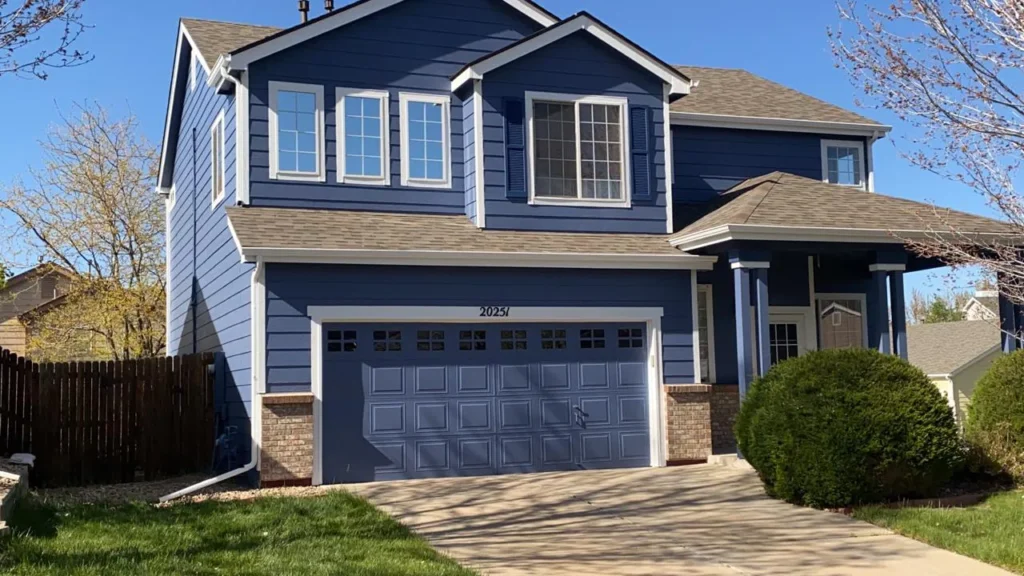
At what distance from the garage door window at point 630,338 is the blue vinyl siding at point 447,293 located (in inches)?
13.8

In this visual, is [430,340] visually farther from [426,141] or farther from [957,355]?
[957,355]

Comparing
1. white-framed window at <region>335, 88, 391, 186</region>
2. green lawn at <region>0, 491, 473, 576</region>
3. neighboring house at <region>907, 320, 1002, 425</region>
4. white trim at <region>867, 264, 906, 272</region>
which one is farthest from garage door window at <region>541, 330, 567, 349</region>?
neighboring house at <region>907, 320, 1002, 425</region>

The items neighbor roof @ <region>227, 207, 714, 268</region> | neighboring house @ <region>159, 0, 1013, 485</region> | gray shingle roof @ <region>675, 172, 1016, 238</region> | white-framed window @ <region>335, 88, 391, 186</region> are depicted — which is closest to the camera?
neighbor roof @ <region>227, 207, 714, 268</region>

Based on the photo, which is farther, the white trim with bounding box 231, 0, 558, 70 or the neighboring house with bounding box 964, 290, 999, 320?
the white trim with bounding box 231, 0, 558, 70

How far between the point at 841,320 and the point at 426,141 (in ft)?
25.0

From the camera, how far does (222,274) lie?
15086 mm

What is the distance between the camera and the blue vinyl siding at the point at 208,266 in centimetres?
1361

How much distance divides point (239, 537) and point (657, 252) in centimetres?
746

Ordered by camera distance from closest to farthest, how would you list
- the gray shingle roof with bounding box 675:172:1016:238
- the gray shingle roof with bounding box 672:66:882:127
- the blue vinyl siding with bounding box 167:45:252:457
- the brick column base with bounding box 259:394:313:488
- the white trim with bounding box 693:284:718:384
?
the brick column base with bounding box 259:394:313:488 < the blue vinyl siding with bounding box 167:45:252:457 < the gray shingle roof with bounding box 675:172:1016:238 < the white trim with bounding box 693:284:718:384 < the gray shingle roof with bounding box 672:66:882:127

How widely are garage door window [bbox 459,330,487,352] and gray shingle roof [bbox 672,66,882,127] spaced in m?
5.70

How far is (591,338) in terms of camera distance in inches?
566

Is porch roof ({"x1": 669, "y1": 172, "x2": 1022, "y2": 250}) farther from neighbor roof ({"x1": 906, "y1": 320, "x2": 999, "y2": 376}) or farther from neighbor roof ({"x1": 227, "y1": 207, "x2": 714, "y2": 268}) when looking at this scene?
neighbor roof ({"x1": 906, "y1": 320, "x2": 999, "y2": 376})

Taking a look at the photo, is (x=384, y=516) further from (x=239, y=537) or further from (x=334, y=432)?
(x=334, y=432)

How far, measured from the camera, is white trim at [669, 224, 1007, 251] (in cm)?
1347
